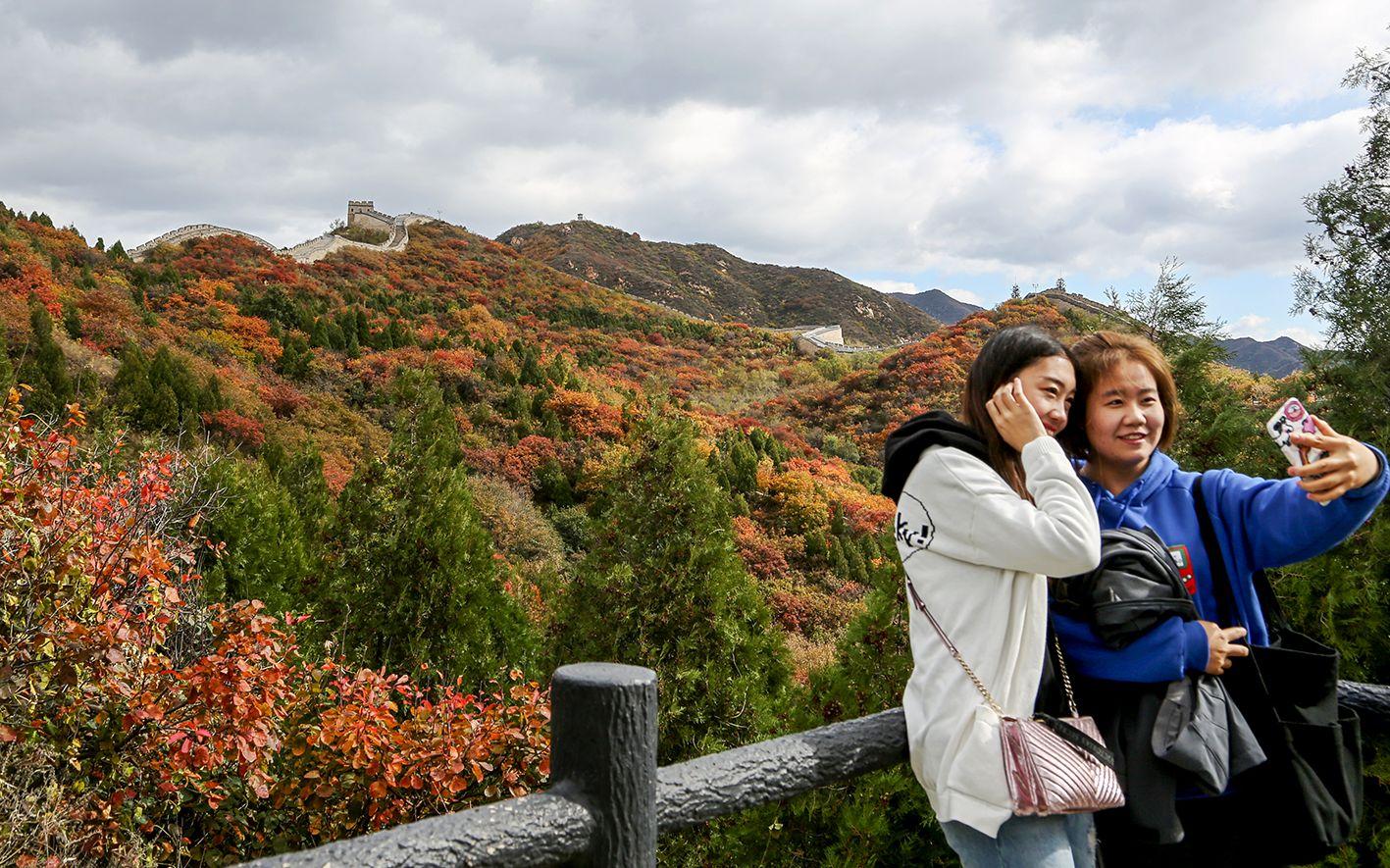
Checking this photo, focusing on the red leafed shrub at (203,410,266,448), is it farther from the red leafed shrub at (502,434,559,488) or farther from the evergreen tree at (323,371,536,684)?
the evergreen tree at (323,371,536,684)

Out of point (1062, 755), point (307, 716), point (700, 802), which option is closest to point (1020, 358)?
point (1062, 755)

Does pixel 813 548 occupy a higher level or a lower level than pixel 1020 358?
lower

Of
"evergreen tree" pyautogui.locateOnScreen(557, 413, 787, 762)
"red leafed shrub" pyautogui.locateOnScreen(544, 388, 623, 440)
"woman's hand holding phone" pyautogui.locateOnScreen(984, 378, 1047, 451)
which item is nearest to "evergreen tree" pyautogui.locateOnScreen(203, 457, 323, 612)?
"evergreen tree" pyautogui.locateOnScreen(557, 413, 787, 762)

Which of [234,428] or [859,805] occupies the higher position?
[234,428]

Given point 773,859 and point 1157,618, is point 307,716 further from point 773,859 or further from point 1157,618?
point 1157,618

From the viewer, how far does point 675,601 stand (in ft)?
12.6

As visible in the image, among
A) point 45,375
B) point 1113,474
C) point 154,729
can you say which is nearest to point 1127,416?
point 1113,474

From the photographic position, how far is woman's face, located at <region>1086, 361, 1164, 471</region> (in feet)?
5.75

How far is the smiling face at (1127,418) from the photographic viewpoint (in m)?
1.75

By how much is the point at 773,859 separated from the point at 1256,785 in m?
1.51

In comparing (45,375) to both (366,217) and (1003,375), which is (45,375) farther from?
(366,217)

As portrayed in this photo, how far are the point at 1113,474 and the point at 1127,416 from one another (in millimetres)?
145

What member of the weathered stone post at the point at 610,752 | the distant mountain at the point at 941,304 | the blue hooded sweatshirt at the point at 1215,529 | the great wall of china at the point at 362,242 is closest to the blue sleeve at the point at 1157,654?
the blue hooded sweatshirt at the point at 1215,529

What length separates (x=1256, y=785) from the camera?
1.61 meters
